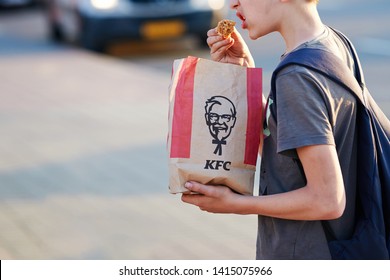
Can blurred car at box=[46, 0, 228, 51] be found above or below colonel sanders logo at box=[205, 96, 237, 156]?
above

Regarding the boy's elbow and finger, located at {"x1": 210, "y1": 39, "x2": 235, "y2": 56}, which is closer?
the boy's elbow

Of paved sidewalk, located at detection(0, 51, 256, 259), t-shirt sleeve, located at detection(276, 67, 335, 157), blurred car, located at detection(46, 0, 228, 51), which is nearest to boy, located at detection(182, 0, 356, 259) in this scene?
t-shirt sleeve, located at detection(276, 67, 335, 157)

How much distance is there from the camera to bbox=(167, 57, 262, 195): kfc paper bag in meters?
2.22

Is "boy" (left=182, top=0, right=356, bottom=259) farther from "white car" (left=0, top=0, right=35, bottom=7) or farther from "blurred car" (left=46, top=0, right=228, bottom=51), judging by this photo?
"white car" (left=0, top=0, right=35, bottom=7)

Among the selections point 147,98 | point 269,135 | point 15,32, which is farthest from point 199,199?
point 15,32

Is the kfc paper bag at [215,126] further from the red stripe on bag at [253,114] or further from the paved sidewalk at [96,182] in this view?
the paved sidewalk at [96,182]

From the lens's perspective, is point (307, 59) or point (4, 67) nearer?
point (307, 59)

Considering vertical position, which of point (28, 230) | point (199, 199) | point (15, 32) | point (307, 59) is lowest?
point (28, 230)

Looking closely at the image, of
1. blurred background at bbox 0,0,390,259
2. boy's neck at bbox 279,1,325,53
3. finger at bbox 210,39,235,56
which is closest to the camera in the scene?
boy's neck at bbox 279,1,325,53

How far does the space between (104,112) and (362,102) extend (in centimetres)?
670

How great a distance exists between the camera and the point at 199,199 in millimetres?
2229

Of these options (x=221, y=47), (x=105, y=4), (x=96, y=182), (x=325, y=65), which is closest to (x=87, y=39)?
(x=105, y=4)

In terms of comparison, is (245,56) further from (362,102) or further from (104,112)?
(104,112)

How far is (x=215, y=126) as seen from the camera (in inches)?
87.4
